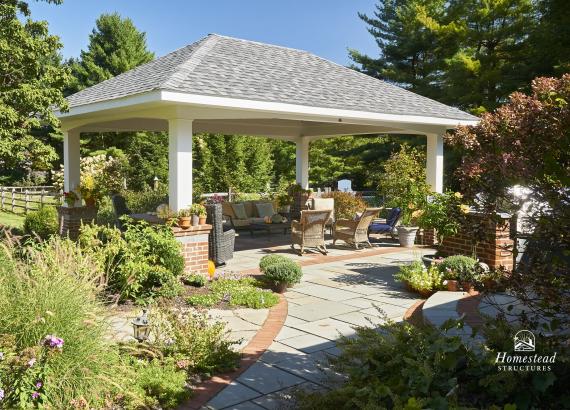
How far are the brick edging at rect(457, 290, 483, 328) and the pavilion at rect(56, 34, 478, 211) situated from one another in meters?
4.33

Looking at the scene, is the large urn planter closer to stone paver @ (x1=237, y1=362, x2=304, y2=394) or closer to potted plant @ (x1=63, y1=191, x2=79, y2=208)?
potted plant @ (x1=63, y1=191, x2=79, y2=208)

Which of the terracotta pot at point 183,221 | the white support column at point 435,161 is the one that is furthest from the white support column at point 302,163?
the terracotta pot at point 183,221

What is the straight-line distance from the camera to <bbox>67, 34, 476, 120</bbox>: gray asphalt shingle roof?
27.9ft

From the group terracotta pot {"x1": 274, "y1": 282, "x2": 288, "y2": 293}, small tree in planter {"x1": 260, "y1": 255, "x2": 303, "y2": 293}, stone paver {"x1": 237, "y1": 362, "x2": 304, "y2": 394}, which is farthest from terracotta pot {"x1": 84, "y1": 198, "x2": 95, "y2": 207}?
stone paver {"x1": 237, "y1": 362, "x2": 304, "y2": 394}

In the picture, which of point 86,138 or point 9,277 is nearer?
point 9,277

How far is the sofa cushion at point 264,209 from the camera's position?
14367 mm

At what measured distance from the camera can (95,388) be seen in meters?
3.55

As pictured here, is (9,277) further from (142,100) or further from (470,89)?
(470,89)

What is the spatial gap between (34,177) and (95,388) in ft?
105

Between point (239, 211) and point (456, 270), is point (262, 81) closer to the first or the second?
point (239, 211)

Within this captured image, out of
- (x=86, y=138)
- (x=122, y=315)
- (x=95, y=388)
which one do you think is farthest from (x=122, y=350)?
(x=86, y=138)

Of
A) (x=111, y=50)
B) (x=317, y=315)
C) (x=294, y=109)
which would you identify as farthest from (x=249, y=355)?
(x=111, y=50)

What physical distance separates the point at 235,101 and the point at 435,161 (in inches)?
242

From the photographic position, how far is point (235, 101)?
8305mm
